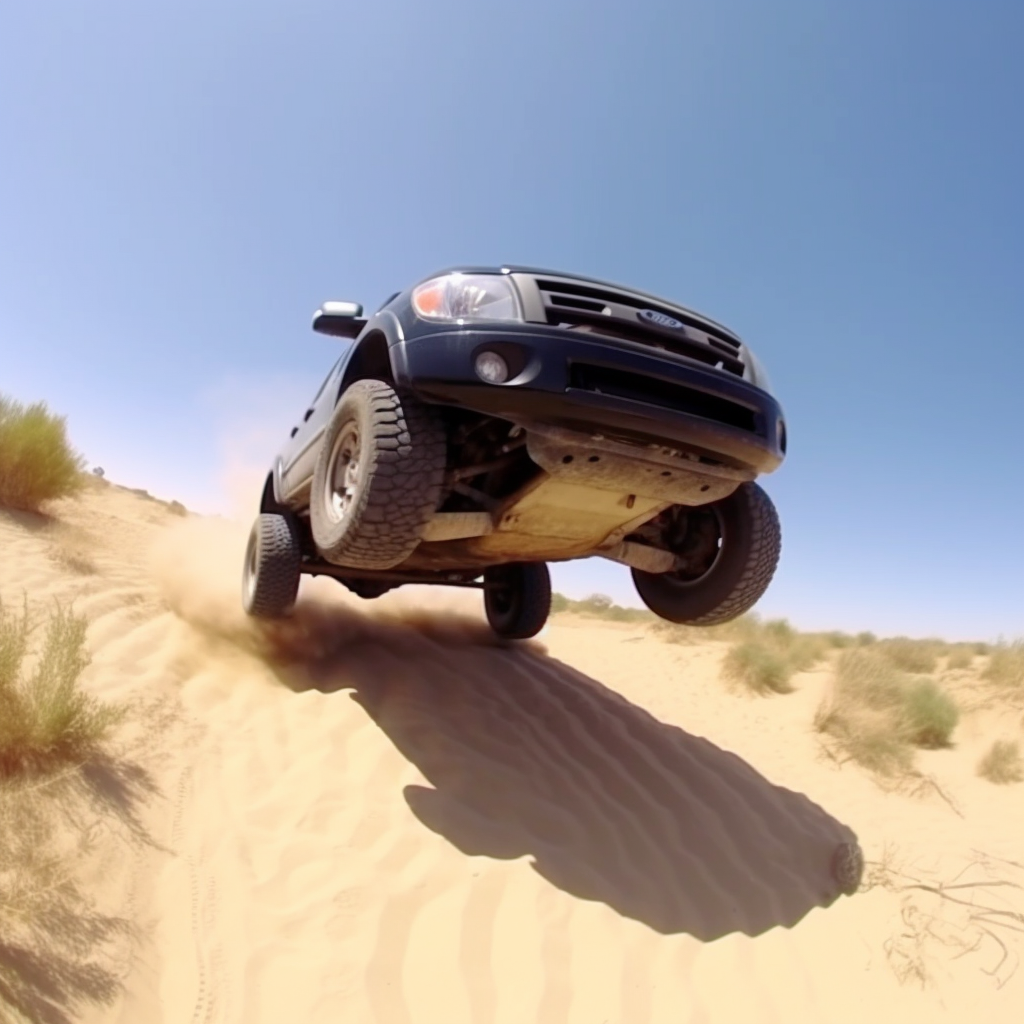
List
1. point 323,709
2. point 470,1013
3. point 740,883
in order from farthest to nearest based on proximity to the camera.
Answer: point 323,709, point 740,883, point 470,1013

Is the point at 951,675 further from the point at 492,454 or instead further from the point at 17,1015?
the point at 17,1015

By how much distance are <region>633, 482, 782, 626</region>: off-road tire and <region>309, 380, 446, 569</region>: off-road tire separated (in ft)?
4.96

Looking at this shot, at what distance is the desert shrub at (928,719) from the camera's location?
571 centimetres

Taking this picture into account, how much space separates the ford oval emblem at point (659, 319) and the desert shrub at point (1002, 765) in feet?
15.3

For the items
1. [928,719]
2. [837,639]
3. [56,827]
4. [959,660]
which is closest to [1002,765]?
[928,719]

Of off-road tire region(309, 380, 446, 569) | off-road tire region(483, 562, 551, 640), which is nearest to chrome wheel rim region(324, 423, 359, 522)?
off-road tire region(309, 380, 446, 569)

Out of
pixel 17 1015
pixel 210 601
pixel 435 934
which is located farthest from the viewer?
pixel 210 601

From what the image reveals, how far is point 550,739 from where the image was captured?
3.70 metres

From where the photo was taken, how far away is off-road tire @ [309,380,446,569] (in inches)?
90.7

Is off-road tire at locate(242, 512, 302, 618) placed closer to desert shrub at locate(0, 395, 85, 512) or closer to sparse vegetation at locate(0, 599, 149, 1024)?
sparse vegetation at locate(0, 599, 149, 1024)

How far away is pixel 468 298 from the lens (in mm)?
2434

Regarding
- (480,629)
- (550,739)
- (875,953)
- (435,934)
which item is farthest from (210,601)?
(875,953)

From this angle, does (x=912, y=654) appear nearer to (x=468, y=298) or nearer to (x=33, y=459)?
(x=468, y=298)

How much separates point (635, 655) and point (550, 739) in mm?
4786
